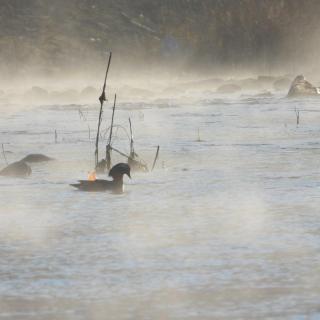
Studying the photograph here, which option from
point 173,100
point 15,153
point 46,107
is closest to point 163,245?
point 15,153

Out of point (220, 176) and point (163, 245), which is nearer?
point (163, 245)

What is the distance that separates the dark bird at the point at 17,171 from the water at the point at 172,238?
0.15 m

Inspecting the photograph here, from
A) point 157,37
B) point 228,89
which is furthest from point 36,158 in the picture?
point 157,37

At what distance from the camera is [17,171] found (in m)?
18.8

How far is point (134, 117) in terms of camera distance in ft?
113

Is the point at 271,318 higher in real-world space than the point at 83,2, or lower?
lower

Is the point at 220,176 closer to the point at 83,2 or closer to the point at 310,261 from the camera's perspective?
the point at 310,261

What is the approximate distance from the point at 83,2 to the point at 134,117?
45.8 meters

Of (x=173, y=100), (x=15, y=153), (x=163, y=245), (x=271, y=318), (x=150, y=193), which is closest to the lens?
(x=271, y=318)

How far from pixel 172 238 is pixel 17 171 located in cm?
667

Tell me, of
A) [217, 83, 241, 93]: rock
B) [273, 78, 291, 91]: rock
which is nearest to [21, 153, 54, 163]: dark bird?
[217, 83, 241, 93]: rock

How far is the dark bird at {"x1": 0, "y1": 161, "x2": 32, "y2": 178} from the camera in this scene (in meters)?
18.7

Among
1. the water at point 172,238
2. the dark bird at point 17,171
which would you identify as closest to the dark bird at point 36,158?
the water at point 172,238

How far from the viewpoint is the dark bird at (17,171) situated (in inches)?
736
